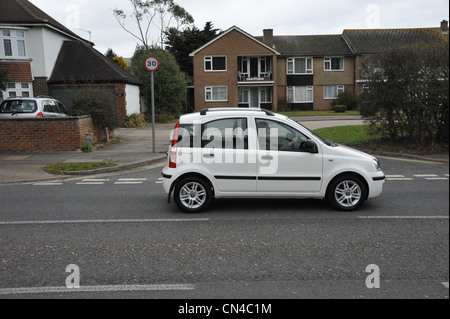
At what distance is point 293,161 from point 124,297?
408cm

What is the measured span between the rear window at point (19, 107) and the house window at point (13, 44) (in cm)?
817

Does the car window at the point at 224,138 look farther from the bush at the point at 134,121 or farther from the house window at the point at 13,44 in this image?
the house window at the point at 13,44

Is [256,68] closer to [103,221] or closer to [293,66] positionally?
[293,66]

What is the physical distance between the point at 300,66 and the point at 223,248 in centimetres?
4083

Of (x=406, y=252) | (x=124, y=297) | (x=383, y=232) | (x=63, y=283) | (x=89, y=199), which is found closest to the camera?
(x=124, y=297)

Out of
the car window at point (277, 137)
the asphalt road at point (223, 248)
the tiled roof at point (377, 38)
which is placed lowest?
the asphalt road at point (223, 248)

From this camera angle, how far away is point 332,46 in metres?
44.8

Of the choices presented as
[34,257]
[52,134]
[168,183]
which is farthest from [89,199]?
[52,134]

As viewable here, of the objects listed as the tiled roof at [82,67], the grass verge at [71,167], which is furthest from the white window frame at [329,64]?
the grass verge at [71,167]

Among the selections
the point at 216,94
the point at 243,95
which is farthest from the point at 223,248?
the point at 243,95

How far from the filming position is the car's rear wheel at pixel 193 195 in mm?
7406

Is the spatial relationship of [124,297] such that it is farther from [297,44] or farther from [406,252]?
[297,44]

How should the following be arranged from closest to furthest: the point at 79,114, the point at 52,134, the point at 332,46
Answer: the point at 52,134
the point at 79,114
the point at 332,46

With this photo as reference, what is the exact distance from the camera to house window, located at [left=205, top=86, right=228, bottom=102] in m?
41.7
